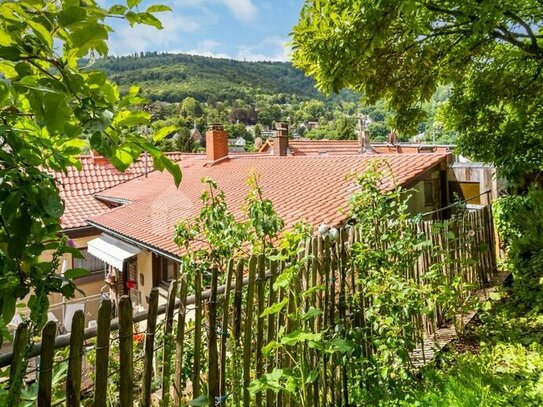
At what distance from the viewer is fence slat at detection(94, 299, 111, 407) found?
1.72 metres

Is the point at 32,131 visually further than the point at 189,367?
No

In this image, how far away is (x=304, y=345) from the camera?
296 cm

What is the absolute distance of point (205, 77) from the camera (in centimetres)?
11806

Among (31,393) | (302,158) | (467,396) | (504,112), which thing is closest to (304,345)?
(467,396)

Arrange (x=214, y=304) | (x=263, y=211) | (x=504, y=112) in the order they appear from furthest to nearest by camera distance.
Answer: (x=504, y=112) → (x=263, y=211) → (x=214, y=304)

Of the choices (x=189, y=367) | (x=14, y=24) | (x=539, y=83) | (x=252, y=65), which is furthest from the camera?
(x=252, y=65)

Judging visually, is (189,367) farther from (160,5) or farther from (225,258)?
(160,5)

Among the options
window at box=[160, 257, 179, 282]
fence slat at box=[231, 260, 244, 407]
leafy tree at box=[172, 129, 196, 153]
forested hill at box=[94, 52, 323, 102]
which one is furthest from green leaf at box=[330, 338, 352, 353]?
forested hill at box=[94, 52, 323, 102]

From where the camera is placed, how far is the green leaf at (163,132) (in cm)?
142

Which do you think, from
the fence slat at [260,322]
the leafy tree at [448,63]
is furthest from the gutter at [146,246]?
the fence slat at [260,322]

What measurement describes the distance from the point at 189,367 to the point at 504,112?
7301mm

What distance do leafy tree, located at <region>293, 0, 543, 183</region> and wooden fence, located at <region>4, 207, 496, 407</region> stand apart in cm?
220

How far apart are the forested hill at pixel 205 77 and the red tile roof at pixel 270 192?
74473 mm

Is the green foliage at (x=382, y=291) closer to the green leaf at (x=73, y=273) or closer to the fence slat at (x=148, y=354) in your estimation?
the fence slat at (x=148, y=354)
